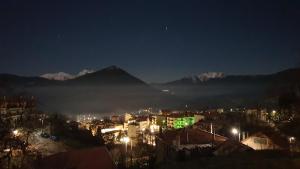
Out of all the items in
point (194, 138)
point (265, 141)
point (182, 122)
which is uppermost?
point (194, 138)

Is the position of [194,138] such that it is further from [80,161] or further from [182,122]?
[182,122]

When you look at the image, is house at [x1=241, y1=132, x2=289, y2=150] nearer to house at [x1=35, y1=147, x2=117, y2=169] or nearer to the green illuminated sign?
house at [x1=35, y1=147, x2=117, y2=169]

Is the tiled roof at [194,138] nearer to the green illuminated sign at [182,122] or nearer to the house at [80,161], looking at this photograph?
the house at [80,161]

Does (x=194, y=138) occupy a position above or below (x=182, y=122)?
above

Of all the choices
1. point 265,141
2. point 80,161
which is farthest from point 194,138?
point 80,161

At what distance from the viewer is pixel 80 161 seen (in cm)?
2141

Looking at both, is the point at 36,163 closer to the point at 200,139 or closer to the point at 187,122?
the point at 200,139

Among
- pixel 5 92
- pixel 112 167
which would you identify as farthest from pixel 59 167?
pixel 5 92

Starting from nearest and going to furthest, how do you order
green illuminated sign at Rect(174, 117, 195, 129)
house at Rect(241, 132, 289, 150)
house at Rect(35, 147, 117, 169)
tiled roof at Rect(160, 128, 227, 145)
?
house at Rect(35, 147, 117, 169) → tiled roof at Rect(160, 128, 227, 145) → house at Rect(241, 132, 289, 150) → green illuminated sign at Rect(174, 117, 195, 129)

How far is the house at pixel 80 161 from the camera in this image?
21016mm

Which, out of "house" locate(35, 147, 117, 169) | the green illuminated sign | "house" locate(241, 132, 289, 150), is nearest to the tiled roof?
"house" locate(241, 132, 289, 150)

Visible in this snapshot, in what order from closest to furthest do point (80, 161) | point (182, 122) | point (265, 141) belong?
1. point (80, 161)
2. point (265, 141)
3. point (182, 122)

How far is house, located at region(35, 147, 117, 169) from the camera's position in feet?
68.9

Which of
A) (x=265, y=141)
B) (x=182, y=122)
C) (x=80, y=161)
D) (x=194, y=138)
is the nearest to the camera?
(x=80, y=161)
